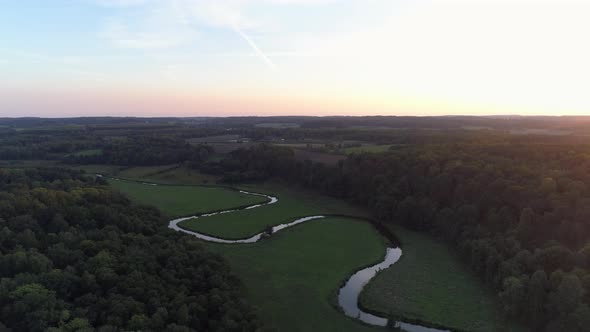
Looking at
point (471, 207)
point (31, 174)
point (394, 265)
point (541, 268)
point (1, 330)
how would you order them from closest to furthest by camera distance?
point (1, 330) → point (541, 268) → point (394, 265) → point (471, 207) → point (31, 174)

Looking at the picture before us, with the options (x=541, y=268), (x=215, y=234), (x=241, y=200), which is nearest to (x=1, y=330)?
(x=215, y=234)

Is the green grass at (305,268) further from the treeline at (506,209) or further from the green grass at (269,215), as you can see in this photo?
the treeline at (506,209)

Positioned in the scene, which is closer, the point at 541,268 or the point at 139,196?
the point at 541,268

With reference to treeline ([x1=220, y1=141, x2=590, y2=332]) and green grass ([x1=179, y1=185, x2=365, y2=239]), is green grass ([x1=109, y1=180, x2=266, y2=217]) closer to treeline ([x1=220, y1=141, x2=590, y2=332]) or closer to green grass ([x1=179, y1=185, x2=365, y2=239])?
green grass ([x1=179, y1=185, x2=365, y2=239])

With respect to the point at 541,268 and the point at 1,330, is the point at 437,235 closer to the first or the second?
the point at 541,268

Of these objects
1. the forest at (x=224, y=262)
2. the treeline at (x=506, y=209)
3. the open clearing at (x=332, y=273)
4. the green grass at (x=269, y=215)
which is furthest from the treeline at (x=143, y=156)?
the forest at (x=224, y=262)

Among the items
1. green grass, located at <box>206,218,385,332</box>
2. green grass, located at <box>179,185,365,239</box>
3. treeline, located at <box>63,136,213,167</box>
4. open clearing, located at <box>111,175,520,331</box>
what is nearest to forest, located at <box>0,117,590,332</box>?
open clearing, located at <box>111,175,520,331</box>
